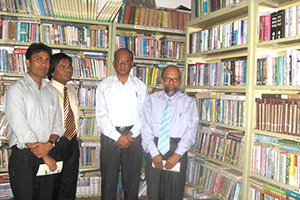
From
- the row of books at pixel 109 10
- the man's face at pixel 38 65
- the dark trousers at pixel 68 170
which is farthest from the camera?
the row of books at pixel 109 10

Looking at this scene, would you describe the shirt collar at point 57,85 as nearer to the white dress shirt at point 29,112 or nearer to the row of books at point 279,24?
the white dress shirt at point 29,112

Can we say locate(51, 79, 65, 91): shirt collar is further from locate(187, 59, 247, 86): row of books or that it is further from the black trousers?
locate(187, 59, 247, 86): row of books

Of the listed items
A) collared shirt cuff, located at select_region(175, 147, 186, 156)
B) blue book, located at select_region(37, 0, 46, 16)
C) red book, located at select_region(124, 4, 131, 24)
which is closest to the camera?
collared shirt cuff, located at select_region(175, 147, 186, 156)

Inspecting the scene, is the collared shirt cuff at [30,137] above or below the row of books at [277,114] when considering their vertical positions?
below

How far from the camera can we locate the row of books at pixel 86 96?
138 inches

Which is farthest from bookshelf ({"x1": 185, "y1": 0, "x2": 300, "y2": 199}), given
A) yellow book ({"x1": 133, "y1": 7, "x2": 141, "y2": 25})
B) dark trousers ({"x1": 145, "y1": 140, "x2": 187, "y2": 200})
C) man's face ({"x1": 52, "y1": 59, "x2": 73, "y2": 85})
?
man's face ({"x1": 52, "y1": 59, "x2": 73, "y2": 85})

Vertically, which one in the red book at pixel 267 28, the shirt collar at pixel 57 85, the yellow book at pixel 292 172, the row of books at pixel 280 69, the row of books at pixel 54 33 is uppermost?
the row of books at pixel 54 33

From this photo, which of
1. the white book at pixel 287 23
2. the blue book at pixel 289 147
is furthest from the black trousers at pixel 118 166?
the white book at pixel 287 23

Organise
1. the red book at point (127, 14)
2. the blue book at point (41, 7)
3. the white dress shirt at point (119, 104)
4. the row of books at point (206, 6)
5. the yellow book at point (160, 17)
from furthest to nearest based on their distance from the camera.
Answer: the yellow book at point (160, 17), the red book at point (127, 14), the blue book at point (41, 7), the row of books at point (206, 6), the white dress shirt at point (119, 104)

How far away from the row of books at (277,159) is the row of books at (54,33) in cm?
227

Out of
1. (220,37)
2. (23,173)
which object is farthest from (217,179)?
(23,173)

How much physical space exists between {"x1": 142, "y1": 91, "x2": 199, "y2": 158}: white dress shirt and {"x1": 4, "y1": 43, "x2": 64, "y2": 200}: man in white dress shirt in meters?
0.76

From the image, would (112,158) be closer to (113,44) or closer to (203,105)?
(203,105)

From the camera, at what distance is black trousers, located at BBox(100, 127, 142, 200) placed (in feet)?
8.50
